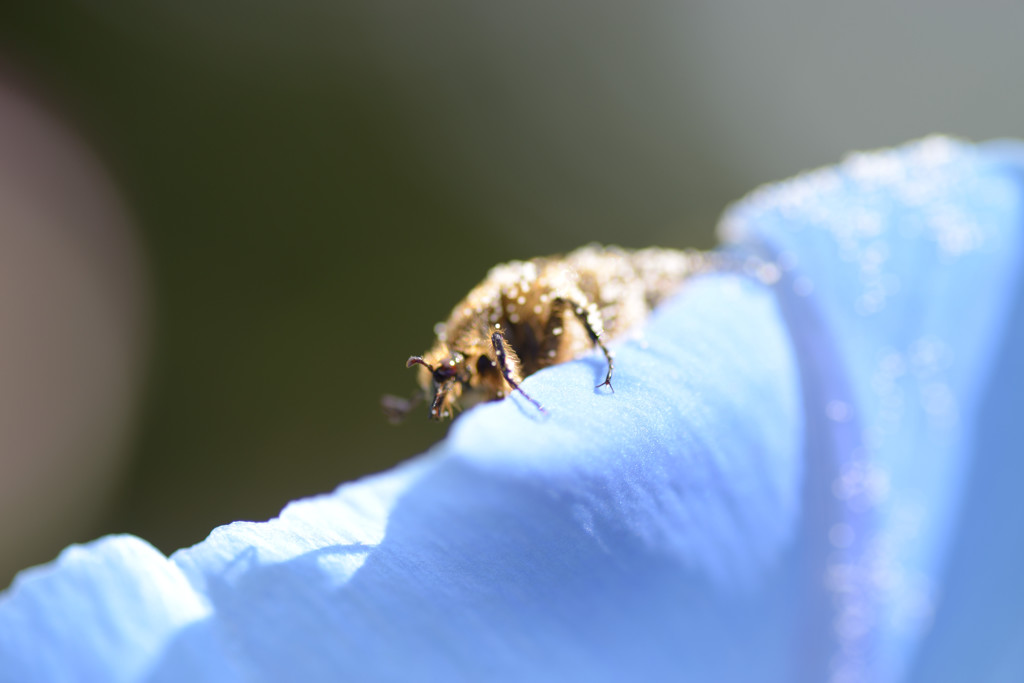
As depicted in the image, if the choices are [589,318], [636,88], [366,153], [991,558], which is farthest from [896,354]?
[636,88]

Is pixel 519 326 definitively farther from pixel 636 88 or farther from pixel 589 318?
pixel 636 88

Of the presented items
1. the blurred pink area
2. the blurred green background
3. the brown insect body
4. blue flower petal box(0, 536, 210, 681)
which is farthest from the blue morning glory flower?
the blurred pink area

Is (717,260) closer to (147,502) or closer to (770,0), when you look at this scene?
(147,502)

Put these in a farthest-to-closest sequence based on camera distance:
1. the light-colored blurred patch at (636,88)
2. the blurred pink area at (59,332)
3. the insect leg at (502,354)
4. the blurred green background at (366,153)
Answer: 1. the light-colored blurred patch at (636,88)
2. the blurred green background at (366,153)
3. the blurred pink area at (59,332)
4. the insect leg at (502,354)

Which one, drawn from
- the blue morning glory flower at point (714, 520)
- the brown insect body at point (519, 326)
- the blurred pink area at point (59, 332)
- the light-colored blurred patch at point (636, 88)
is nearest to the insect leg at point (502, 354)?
the brown insect body at point (519, 326)

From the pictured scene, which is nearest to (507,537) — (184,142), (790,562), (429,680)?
(429,680)

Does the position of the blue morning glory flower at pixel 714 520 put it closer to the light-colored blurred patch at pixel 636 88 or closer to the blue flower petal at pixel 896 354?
the blue flower petal at pixel 896 354
